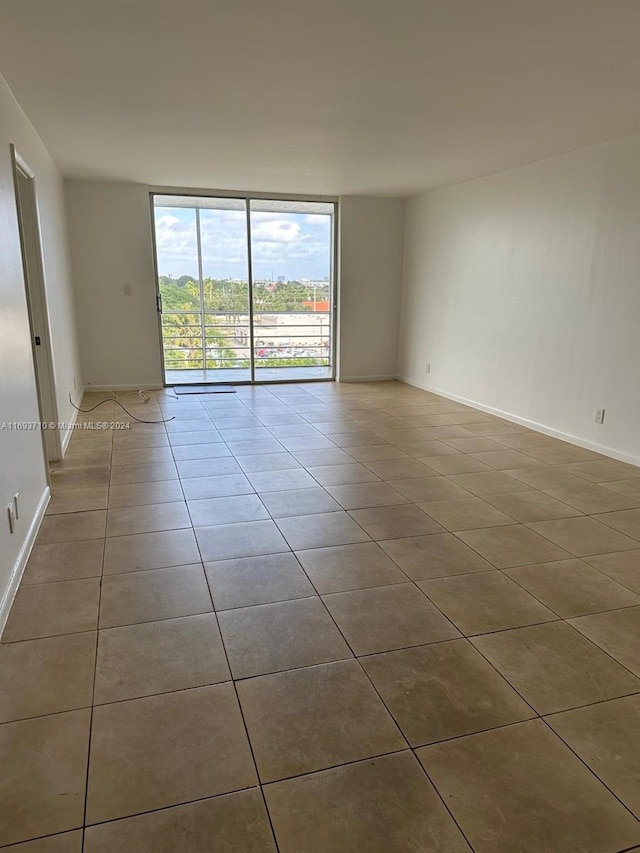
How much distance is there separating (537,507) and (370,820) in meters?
2.30

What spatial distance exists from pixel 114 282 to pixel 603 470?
534 centimetres

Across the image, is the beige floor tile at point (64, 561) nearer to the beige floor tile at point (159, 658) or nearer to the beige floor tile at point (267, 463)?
the beige floor tile at point (159, 658)

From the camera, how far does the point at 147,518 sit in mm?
3072

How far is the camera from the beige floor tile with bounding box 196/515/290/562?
2.68 m

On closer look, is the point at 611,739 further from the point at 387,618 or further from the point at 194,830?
the point at 194,830

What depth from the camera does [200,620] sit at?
7.04ft

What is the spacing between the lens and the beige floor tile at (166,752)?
141cm

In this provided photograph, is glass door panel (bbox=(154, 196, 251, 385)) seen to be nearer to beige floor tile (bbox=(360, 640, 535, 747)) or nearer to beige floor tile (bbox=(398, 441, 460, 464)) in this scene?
beige floor tile (bbox=(398, 441, 460, 464))

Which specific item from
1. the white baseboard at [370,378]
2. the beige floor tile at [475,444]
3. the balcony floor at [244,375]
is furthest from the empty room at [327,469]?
the white baseboard at [370,378]

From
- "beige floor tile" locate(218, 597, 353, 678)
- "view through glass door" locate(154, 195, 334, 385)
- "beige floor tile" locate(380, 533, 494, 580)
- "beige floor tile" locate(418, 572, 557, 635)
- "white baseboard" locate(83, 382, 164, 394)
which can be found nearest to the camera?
"beige floor tile" locate(218, 597, 353, 678)

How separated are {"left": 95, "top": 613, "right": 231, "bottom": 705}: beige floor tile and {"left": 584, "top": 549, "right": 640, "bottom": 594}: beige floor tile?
1.74 meters

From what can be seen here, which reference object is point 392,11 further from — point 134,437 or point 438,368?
point 438,368

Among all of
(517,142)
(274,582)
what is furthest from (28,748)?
(517,142)

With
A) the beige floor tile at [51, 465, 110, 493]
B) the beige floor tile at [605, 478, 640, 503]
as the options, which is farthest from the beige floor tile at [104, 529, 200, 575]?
the beige floor tile at [605, 478, 640, 503]
